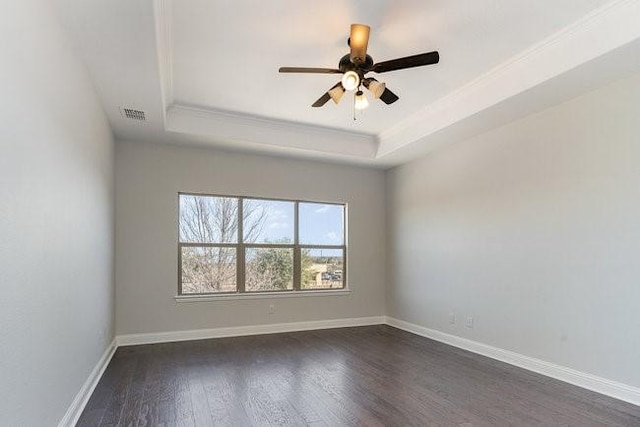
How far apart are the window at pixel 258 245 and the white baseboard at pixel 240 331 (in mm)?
506

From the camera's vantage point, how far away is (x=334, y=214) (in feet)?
20.5

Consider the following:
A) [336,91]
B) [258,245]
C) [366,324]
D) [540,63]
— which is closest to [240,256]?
[258,245]

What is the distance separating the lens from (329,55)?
3.38 m

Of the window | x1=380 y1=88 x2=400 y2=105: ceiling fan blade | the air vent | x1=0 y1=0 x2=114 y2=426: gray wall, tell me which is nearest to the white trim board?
x1=0 y1=0 x2=114 y2=426: gray wall

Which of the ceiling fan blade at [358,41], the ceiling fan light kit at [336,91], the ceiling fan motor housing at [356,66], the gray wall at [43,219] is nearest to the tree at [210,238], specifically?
the gray wall at [43,219]

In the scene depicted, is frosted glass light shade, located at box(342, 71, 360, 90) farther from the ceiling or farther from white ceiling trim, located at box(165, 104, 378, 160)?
white ceiling trim, located at box(165, 104, 378, 160)

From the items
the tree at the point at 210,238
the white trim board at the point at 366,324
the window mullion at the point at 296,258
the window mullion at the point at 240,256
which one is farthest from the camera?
the window mullion at the point at 296,258

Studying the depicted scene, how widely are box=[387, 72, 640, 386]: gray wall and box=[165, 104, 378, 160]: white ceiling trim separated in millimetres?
1071

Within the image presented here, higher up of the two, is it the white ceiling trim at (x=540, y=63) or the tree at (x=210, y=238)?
the white ceiling trim at (x=540, y=63)

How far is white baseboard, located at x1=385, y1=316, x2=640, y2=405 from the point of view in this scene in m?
3.11

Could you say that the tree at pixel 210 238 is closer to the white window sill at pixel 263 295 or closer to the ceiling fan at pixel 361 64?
the white window sill at pixel 263 295

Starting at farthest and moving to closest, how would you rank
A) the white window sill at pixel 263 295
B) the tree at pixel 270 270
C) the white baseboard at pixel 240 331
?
the tree at pixel 270 270
the white window sill at pixel 263 295
the white baseboard at pixel 240 331

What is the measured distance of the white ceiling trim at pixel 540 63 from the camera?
271cm

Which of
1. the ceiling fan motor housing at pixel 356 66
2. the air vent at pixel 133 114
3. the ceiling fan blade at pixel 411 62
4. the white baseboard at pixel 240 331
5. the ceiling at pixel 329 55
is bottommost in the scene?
the white baseboard at pixel 240 331
